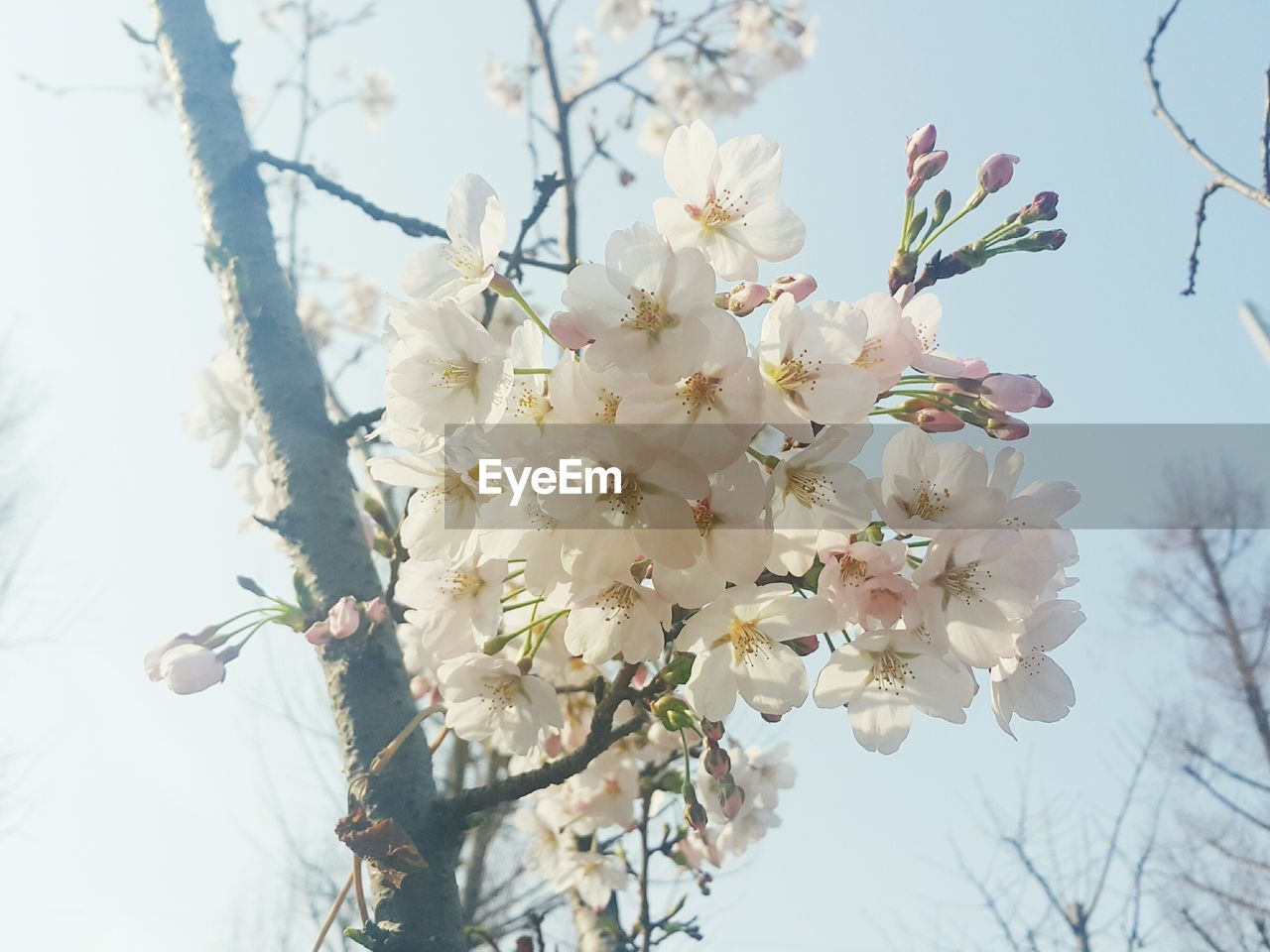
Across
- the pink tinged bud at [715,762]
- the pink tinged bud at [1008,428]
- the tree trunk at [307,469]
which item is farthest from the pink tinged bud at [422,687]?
the pink tinged bud at [1008,428]

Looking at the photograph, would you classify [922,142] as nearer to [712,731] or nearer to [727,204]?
[727,204]

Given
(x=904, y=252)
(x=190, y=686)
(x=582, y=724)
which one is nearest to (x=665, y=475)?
(x=904, y=252)

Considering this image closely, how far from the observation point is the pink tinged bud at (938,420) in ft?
2.64

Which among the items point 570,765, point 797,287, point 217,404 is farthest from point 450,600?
point 217,404

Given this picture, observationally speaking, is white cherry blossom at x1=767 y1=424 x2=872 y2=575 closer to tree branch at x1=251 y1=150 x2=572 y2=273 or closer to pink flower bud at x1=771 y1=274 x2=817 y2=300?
pink flower bud at x1=771 y1=274 x2=817 y2=300

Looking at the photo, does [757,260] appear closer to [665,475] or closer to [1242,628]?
[665,475]

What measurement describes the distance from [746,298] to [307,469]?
0.90m

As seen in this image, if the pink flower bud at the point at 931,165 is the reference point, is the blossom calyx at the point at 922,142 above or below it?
above

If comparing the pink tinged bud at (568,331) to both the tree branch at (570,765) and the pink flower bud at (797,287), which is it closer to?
the pink flower bud at (797,287)

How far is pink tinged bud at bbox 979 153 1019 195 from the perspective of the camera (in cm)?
93

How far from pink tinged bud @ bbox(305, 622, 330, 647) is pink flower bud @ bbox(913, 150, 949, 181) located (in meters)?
1.01

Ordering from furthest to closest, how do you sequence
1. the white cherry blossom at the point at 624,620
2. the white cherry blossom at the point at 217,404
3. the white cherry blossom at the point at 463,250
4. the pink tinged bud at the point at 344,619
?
the white cherry blossom at the point at 217,404 → the pink tinged bud at the point at 344,619 → the white cherry blossom at the point at 463,250 → the white cherry blossom at the point at 624,620

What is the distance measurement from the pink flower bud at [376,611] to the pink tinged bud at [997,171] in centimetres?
100

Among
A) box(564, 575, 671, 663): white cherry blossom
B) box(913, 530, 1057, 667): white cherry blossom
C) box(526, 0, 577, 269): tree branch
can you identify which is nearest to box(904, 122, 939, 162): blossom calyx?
box(913, 530, 1057, 667): white cherry blossom
